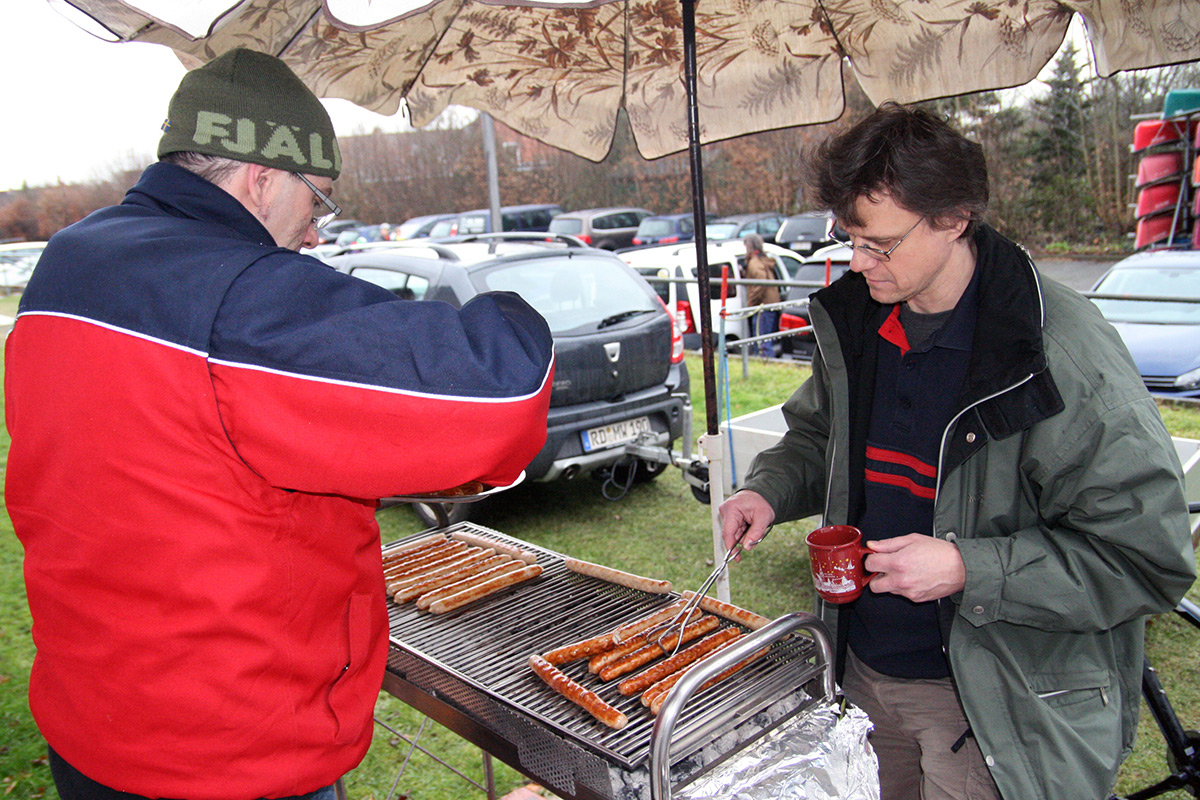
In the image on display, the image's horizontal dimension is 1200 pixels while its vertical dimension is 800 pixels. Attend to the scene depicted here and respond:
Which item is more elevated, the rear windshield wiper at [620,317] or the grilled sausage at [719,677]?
the rear windshield wiper at [620,317]

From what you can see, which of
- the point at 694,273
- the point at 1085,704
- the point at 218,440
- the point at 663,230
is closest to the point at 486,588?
the point at 218,440

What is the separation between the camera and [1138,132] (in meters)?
13.4

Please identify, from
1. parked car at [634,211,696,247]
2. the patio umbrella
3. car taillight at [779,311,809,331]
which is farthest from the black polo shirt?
parked car at [634,211,696,247]

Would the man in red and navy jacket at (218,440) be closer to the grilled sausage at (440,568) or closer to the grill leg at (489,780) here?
the grilled sausage at (440,568)

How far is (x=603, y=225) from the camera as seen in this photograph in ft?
73.7

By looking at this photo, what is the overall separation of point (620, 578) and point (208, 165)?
67.1 inches

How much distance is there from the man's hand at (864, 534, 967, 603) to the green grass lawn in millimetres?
2330

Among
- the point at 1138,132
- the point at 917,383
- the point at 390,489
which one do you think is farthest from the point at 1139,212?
the point at 390,489

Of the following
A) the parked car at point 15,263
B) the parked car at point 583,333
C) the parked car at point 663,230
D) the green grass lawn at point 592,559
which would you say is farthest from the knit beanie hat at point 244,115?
the parked car at point 15,263

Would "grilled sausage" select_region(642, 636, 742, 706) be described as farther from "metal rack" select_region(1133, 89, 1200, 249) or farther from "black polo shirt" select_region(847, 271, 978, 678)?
A: "metal rack" select_region(1133, 89, 1200, 249)

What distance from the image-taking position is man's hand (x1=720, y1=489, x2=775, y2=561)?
2.39 meters

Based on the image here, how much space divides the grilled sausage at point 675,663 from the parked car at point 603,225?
19279 millimetres

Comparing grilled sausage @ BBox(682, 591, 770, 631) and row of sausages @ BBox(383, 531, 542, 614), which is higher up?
grilled sausage @ BBox(682, 591, 770, 631)

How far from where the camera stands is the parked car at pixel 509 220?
23594mm
